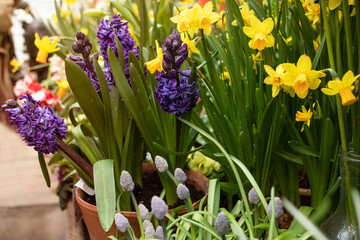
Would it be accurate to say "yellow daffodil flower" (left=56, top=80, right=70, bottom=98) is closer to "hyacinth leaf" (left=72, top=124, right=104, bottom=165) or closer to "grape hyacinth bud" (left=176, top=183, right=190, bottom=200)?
"hyacinth leaf" (left=72, top=124, right=104, bottom=165)

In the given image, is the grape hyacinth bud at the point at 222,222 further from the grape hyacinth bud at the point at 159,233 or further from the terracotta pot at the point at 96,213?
the terracotta pot at the point at 96,213

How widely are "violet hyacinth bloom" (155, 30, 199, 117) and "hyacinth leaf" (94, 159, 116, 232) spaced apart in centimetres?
16

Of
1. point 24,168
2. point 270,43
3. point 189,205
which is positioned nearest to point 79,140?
point 189,205

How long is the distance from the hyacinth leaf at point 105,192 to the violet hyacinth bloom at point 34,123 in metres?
0.09

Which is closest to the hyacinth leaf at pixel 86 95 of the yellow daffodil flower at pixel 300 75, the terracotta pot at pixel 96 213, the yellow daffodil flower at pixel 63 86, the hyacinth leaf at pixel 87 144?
the hyacinth leaf at pixel 87 144

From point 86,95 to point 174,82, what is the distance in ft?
0.60

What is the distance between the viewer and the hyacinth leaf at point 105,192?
2.22 ft

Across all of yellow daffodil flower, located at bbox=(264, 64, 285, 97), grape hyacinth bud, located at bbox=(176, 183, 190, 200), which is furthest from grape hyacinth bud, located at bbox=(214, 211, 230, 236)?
yellow daffodil flower, located at bbox=(264, 64, 285, 97)

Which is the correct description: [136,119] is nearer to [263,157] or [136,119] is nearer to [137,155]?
[137,155]

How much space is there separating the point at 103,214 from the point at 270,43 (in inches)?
15.2

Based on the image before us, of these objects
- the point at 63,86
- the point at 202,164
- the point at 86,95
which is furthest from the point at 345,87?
the point at 63,86

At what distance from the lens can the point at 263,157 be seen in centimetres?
81

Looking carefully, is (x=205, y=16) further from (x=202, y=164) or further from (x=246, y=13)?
(x=202, y=164)

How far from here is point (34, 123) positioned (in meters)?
0.71
